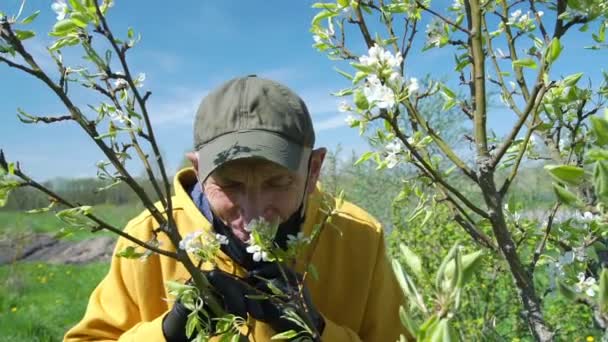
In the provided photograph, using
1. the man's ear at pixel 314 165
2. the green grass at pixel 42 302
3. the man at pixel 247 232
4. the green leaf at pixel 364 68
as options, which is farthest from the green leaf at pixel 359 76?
the green grass at pixel 42 302

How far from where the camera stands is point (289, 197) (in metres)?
1.49

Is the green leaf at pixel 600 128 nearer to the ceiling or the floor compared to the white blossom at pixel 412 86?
nearer to the floor

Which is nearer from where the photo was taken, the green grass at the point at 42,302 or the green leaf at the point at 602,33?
the green leaf at the point at 602,33

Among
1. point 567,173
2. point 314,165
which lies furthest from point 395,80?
point 314,165

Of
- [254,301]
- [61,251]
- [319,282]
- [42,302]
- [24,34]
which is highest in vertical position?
[24,34]

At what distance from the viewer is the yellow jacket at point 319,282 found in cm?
190

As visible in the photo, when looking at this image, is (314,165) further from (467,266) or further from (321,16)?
(467,266)

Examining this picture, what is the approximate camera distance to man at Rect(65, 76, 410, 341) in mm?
1443

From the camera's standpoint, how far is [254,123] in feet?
5.25

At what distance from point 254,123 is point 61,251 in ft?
55.2

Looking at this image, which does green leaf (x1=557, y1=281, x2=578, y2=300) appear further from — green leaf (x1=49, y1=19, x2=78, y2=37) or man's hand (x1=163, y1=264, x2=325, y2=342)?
green leaf (x1=49, y1=19, x2=78, y2=37)

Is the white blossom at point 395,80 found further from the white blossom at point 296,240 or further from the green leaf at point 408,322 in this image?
the green leaf at point 408,322

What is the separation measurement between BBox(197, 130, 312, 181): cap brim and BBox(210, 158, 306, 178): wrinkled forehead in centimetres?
2

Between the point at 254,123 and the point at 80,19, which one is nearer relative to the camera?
the point at 80,19
